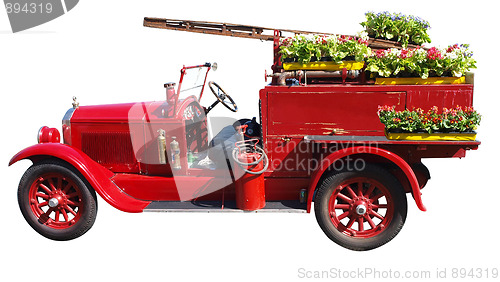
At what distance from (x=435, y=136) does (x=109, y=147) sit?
4.43 m

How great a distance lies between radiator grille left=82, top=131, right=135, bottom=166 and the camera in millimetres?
6566

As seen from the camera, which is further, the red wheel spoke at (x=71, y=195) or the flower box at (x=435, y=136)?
the red wheel spoke at (x=71, y=195)

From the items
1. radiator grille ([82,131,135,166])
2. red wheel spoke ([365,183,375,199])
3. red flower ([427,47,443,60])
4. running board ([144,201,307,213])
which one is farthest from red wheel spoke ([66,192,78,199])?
red flower ([427,47,443,60])

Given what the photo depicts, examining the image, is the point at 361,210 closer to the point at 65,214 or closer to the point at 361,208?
the point at 361,208

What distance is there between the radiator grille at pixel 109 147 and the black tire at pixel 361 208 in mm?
2783

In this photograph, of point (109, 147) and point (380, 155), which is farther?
point (109, 147)

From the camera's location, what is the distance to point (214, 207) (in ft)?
20.2

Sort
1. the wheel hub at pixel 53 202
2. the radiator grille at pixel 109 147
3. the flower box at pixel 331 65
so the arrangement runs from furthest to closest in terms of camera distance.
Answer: the radiator grille at pixel 109 147, the wheel hub at pixel 53 202, the flower box at pixel 331 65

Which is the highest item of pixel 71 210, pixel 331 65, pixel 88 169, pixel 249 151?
pixel 331 65

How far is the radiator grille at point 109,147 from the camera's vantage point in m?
6.57

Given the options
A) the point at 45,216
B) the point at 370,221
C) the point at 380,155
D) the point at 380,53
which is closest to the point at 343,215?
the point at 370,221

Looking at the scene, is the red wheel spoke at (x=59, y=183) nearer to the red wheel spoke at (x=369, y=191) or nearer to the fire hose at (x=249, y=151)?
the fire hose at (x=249, y=151)

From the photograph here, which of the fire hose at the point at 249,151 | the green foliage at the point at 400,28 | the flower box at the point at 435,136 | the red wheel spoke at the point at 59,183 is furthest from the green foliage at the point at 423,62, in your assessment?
the red wheel spoke at the point at 59,183

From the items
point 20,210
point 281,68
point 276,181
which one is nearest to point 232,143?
point 276,181
